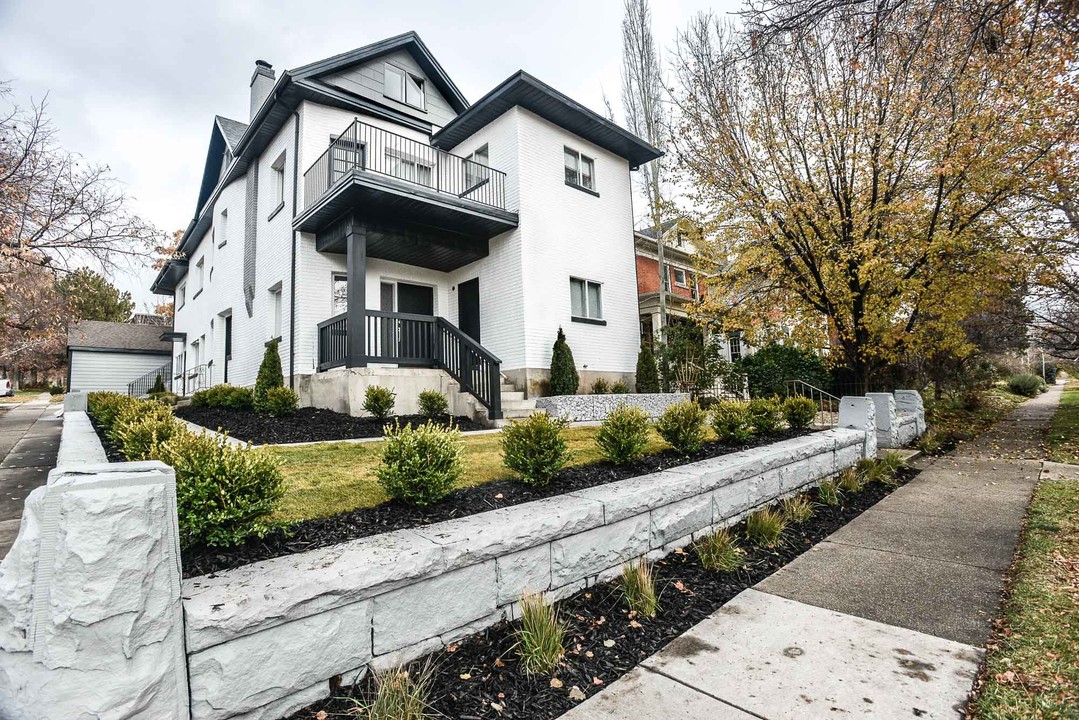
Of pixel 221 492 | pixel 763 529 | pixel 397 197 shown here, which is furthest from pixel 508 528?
pixel 397 197

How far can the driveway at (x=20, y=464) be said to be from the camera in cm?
350

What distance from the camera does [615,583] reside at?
315cm

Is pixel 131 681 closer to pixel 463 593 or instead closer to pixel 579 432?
pixel 463 593

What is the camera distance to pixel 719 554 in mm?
3457

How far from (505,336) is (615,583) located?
7695 mm

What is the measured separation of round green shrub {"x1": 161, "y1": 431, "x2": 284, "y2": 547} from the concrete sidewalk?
1678 mm

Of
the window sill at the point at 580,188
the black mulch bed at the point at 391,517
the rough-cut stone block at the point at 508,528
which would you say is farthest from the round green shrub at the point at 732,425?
the window sill at the point at 580,188

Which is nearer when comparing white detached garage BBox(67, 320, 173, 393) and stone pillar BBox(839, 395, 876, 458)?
stone pillar BBox(839, 395, 876, 458)

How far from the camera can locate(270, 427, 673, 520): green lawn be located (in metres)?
2.98

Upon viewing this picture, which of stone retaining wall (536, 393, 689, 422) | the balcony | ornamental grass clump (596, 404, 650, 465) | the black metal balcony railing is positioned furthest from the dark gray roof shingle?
ornamental grass clump (596, 404, 650, 465)

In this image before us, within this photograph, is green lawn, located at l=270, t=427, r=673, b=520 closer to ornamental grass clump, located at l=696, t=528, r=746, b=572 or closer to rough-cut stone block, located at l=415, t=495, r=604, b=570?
rough-cut stone block, located at l=415, t=495, r=604, b=570

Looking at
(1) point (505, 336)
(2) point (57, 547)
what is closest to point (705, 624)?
(2) point (57, 547)

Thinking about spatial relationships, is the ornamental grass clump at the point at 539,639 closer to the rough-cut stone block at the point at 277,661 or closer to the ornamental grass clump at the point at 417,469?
the rough-cut stone block at the point at 277,661

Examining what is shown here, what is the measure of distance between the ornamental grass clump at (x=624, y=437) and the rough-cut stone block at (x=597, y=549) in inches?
32.5
